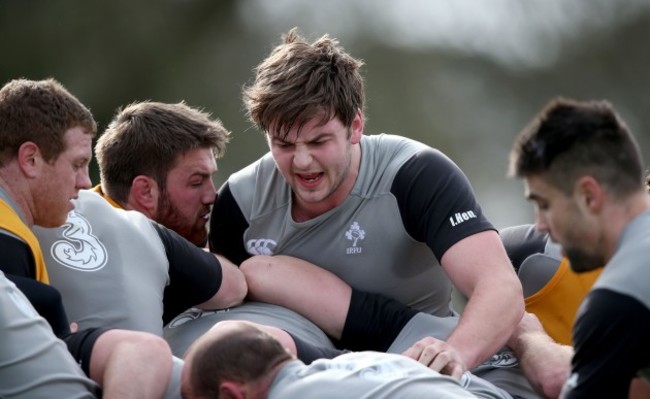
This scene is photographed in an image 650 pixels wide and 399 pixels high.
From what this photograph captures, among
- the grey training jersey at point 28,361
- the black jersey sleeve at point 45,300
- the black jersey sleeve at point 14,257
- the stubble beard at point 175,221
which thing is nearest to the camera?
the grey training jersey at point 28,361

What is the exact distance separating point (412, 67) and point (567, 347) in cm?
569

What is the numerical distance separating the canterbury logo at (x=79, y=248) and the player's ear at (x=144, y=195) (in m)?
0.59

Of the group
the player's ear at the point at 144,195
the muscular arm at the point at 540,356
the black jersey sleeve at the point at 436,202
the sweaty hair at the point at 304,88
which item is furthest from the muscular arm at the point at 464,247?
the player's ear at the point at 144,195

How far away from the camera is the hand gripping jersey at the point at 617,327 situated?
2.18m

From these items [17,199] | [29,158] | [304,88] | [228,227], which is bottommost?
[228,227]

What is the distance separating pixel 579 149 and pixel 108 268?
1.38 meters

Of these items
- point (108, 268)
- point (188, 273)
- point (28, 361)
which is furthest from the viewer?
point (188, 273)

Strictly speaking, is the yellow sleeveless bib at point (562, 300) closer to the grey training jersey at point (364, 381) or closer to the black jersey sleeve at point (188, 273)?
the black jersey sleeve at point (188, 273)

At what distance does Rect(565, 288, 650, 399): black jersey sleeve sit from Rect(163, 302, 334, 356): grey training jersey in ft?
3.81

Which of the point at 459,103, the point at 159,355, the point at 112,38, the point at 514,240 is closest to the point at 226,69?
the point at 112,38

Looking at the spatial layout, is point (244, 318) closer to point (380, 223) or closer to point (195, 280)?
point (195, 280)

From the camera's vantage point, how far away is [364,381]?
2459 millimetres

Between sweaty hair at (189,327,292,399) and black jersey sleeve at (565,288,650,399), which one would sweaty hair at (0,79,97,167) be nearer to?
sweaty hair at (189,327,292,399)

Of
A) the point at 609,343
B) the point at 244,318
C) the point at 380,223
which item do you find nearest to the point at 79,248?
the point at 244,318
